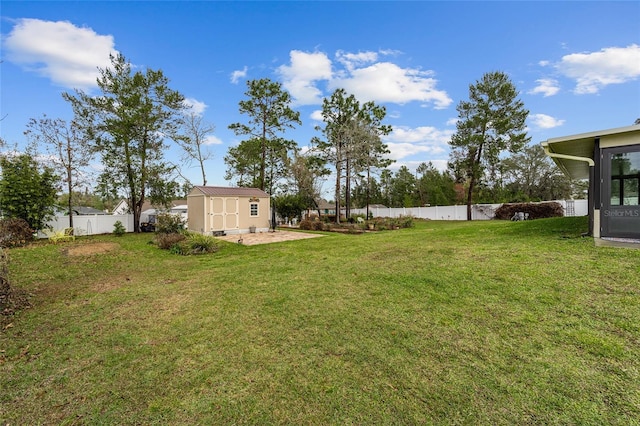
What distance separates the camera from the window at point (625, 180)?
5.32 metres

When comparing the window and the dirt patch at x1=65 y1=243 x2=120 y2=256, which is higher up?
the window

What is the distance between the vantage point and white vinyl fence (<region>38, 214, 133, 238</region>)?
1411 cm

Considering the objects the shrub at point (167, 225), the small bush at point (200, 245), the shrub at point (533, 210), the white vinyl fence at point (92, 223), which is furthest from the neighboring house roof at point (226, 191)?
the shrub at point (533, 210)

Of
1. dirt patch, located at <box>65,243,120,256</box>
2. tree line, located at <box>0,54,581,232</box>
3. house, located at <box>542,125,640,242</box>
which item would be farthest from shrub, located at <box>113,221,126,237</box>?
house, located at <box>542,125,640,242</box>

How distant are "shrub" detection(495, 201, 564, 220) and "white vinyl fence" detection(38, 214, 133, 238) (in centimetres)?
2741

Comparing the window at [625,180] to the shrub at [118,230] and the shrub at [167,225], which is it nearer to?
the shrub at [167,225]

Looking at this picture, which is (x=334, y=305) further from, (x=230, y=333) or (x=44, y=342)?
(x=44, y=342)

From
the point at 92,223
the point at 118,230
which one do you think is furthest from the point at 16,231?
the point at 92,223

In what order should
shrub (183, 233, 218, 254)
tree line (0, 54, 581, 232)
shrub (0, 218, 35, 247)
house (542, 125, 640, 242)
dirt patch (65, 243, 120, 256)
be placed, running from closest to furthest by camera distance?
house (542, 125, 640, 242) < dirt patch (65, 243, 120, 256) < shrub (183, 233, 218, 254) < shrub (0, 218, 35, 247) < tree line (0, 54, 581, 232)

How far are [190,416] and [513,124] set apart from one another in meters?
25.3

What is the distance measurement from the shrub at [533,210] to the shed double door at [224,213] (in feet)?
68.4

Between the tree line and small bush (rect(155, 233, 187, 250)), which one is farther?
the tree line

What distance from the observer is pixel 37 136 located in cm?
1321

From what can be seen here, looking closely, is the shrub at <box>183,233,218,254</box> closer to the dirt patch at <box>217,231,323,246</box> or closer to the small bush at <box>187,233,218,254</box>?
the small bush at <box>187,233,218,254</box>
